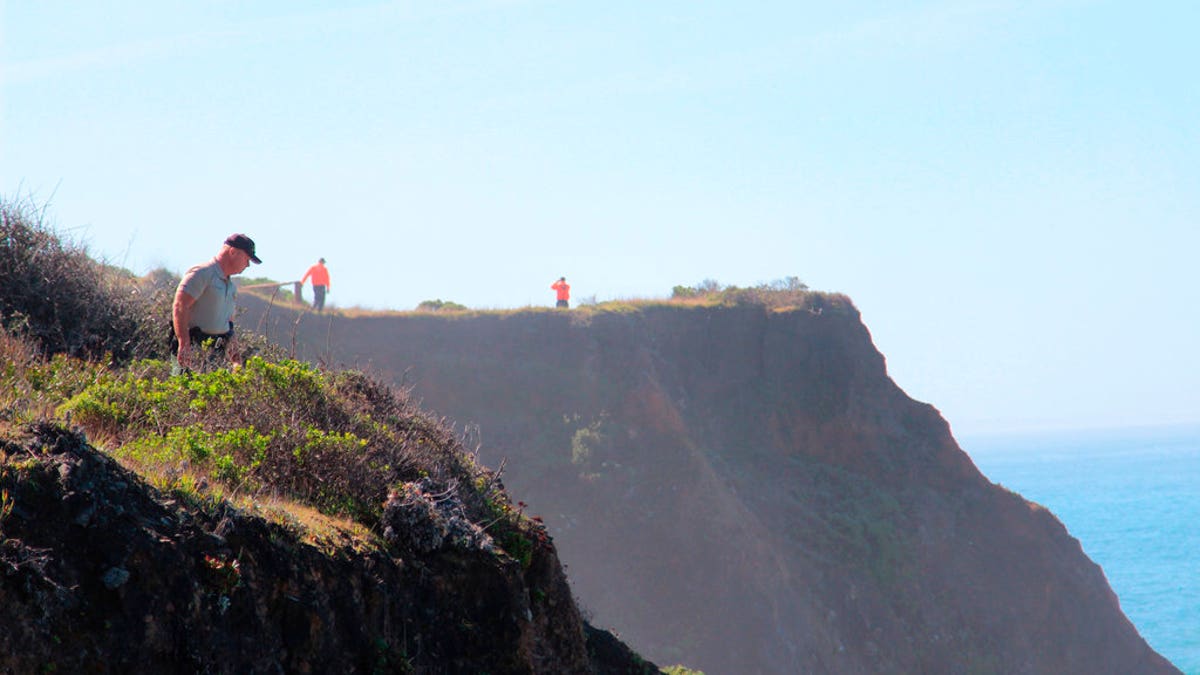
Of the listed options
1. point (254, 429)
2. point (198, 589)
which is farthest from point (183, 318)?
point (198, 589)

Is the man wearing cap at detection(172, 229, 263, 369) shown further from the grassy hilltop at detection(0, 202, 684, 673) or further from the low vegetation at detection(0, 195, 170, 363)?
the low vegetation at detection(0, 195, 170, 363)

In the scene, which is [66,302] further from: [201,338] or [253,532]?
[253,532]

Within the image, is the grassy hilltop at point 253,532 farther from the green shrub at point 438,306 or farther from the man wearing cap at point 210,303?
the green shrub at point 438,306

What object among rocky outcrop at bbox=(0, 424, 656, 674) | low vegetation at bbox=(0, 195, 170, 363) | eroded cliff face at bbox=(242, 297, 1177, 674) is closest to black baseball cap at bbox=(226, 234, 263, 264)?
low vegetation at bbox=(0, 195, 170, 363)

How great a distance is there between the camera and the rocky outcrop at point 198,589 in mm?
3490

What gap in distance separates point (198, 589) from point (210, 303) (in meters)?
3.88

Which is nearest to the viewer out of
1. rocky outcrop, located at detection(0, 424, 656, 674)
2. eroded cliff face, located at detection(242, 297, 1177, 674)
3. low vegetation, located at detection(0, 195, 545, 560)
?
rocky outcrop, located at detection(0, 424, 656, 674)

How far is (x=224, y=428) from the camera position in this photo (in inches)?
230

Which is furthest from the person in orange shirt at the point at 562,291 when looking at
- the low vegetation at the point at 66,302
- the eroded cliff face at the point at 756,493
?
the low vegetation at the point at 66,302

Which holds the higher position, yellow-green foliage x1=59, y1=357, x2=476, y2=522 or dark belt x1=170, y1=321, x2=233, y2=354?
dark belt x1=170, y1=321, x2=233, y2=354

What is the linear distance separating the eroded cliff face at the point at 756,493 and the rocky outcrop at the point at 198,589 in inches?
968

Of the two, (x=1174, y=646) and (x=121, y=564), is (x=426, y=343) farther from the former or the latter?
(x=1174, y=646)

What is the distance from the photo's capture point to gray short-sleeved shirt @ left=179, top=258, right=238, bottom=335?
7277 millimetres

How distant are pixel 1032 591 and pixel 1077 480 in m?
155
